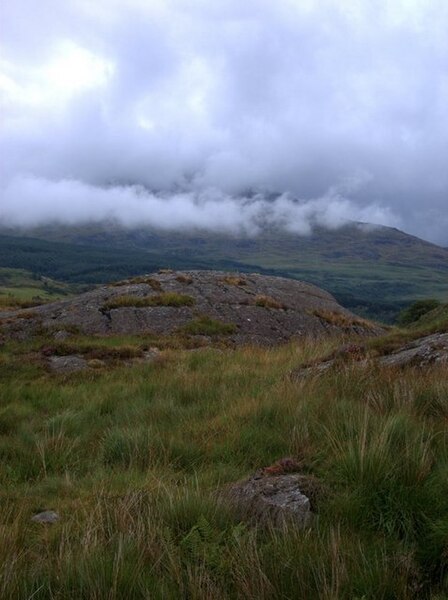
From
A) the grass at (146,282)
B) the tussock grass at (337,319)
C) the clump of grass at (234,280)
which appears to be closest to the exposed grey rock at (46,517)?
the grass at (146,282)

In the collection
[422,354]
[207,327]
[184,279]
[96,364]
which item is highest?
[422,354]

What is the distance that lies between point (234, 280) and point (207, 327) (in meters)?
7.23

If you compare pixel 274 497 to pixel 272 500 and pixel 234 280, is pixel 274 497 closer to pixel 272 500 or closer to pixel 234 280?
pixel 272 500

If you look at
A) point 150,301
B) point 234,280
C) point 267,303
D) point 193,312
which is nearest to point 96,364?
point 193,312

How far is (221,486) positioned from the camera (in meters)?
5.34

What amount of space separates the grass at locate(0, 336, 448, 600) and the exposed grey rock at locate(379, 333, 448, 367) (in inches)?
38.5

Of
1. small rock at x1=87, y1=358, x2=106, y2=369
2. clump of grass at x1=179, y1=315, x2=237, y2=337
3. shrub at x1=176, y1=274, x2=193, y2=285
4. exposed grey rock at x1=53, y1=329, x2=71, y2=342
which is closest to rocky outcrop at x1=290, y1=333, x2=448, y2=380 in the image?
small rock at x1=87, y1=358, x2=106, y2=369

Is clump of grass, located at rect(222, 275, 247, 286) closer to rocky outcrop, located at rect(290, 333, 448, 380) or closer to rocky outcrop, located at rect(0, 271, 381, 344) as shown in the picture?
rocky outcrop, located at rect(0, 271, 381, 344)

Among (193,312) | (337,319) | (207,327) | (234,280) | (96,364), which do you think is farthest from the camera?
(234,280)

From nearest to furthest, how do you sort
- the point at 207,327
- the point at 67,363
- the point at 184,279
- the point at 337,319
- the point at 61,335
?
the point at 67,363 < the point at 61,335 < the point at 207,327 < the point at 337,319 < the point at 184,279

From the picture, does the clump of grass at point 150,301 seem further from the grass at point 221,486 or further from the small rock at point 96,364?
the grass at point 221,486

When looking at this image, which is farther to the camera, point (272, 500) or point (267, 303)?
point (267, 303)

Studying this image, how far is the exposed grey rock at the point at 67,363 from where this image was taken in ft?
49.7

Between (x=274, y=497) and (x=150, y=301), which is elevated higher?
(x=274, y=497)
